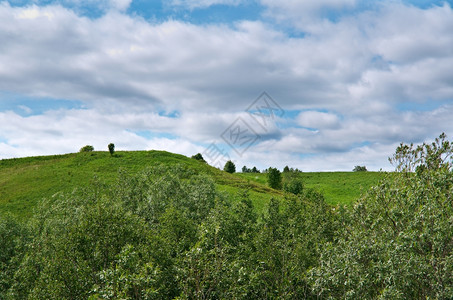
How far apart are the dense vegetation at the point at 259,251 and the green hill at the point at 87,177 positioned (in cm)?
2424

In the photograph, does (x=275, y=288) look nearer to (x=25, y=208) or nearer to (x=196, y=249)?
(x=196, y=249)

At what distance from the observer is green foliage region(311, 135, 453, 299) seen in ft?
52.0

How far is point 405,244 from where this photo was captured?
53.1 feet

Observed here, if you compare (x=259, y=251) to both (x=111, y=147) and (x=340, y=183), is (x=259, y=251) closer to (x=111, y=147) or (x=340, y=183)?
(x=111, y=147)

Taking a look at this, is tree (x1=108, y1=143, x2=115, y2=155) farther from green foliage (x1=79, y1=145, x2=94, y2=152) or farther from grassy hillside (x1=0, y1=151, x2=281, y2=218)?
green foliage (x1=79, y1=145, x2=94, y2=152)

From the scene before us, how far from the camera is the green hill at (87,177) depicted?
64.0 metres

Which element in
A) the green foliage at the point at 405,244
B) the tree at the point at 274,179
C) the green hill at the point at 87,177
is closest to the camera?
the green foliage at the point at 405,244

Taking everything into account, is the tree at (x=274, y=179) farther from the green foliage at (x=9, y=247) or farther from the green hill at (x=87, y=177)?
the green foliage at (x=9, y=247)

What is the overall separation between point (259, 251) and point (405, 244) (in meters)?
10.7

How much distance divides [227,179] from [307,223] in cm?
5370

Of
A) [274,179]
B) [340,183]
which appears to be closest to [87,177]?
[274,179]

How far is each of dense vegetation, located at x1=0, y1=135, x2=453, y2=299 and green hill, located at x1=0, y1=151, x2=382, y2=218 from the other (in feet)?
79.5

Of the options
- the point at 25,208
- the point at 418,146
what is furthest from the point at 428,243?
the point at 25,208

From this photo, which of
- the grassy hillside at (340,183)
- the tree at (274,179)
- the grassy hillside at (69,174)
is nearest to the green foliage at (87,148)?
the grassy hillside at (69,174)
